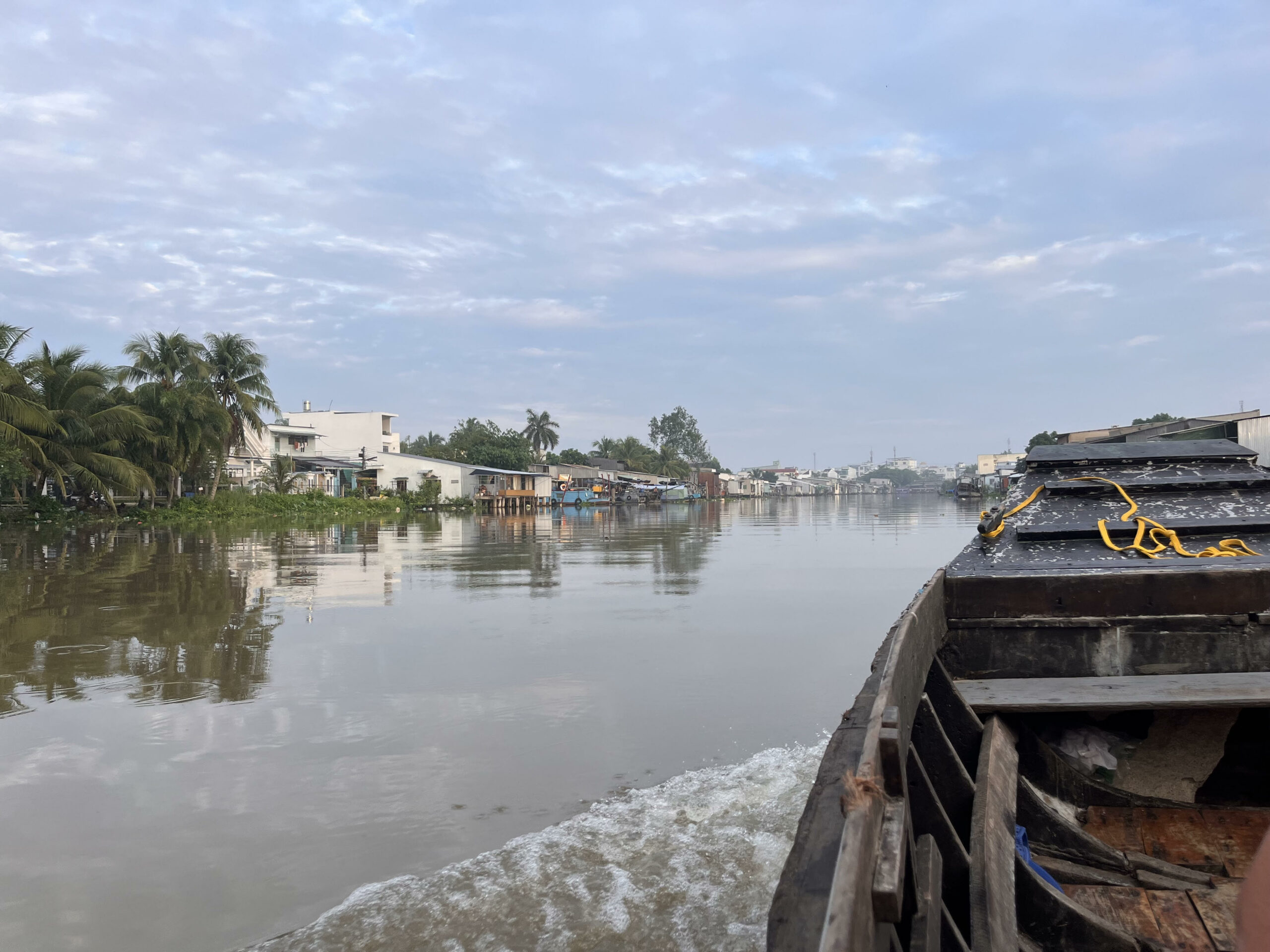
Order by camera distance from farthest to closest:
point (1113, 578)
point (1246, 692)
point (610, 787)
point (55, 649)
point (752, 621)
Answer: point (752, 621)
point (55, 649)
point (610, 787)
point (1113, 578)
point (1246, 692)

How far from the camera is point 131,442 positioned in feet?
105

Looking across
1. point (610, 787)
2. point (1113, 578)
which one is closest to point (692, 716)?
point (610, 787)

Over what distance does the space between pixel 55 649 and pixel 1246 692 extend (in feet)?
30.1

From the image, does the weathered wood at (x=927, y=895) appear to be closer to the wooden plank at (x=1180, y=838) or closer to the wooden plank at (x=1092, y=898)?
the wooden plank at (x=1092, y=898)

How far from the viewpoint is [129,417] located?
2944 centimetres

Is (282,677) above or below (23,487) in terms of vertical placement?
below

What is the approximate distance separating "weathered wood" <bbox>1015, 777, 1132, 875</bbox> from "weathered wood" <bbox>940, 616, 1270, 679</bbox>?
45.1 inches

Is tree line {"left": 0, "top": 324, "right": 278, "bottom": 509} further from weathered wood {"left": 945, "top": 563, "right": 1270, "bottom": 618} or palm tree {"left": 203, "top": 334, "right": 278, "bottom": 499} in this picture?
weathered wood {"left": 945, "top": 563, "right": 1270, "bottom": 618}

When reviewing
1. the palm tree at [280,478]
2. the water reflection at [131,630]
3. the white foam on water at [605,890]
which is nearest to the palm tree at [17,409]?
the water reflection at [131,630]

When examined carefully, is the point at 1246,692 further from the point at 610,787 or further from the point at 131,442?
the point at 131,442

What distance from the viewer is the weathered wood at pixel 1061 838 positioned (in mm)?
3119

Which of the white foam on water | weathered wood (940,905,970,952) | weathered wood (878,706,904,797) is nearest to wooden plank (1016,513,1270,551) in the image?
the white foam on water

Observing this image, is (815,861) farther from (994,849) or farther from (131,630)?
(131,630)

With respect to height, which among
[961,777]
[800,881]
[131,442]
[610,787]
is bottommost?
[610,787]
